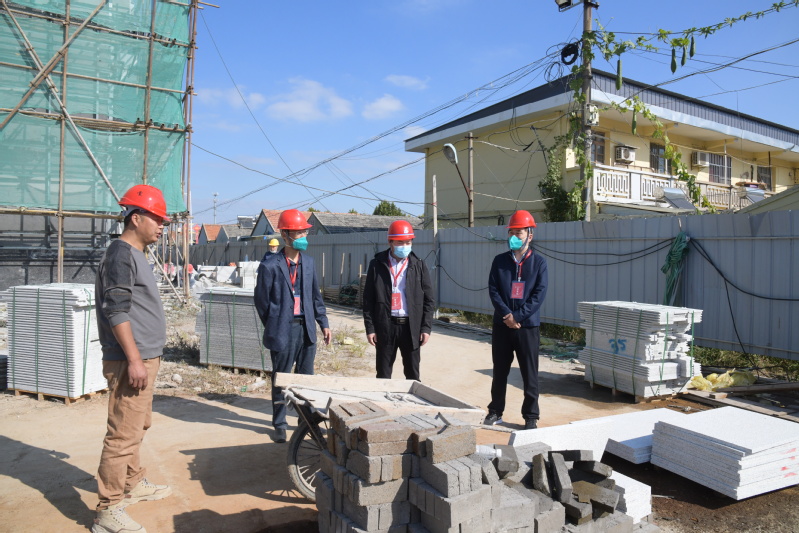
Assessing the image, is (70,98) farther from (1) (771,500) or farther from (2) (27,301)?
(1) (771,500)

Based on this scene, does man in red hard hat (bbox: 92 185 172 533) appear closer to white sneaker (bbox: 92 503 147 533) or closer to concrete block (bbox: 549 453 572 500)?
white sneaker (bbox: 92 503 147 533)

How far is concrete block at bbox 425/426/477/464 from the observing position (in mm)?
2590

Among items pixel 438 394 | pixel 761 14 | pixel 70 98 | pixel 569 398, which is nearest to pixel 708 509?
pixel 438 394

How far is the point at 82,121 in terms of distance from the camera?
12820 mm

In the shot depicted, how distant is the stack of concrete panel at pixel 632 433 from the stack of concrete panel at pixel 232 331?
4.36 meters

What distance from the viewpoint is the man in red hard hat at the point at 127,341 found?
3258 mm

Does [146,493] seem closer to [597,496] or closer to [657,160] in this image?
[597,496]

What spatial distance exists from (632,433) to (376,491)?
10.1 ft

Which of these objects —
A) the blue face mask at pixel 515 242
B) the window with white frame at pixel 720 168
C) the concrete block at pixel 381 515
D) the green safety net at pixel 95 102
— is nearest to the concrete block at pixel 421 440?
the concrete block at pixel 381 515

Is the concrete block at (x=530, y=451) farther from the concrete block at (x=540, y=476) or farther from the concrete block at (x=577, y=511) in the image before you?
the concrete block at (x=577, y=511)

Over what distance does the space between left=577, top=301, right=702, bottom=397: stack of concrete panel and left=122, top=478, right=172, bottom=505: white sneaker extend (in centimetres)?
520

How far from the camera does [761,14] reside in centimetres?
959

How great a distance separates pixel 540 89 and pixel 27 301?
18.7m

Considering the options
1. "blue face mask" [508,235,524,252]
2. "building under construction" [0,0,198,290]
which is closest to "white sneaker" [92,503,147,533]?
"blue face mask" [508,235,524,252]
